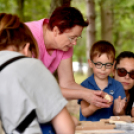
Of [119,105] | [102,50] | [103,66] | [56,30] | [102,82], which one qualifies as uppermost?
[56,30]

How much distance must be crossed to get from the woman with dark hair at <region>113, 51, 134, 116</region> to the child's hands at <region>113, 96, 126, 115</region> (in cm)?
31

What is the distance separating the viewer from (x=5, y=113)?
3.93 ft

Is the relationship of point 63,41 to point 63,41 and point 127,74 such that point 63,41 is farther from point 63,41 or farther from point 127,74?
point 127,74

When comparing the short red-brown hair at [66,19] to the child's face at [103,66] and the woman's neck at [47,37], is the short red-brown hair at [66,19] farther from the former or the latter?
the child's face at [103,66]

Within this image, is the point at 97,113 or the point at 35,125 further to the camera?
the point at 97,113

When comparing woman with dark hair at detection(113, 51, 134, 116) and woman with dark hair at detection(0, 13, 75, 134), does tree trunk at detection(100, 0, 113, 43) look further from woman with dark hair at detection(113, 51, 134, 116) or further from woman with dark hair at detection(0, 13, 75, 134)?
woman with dark hair at detection(0, 13, 75, 134)

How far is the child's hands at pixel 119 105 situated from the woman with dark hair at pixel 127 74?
0.31m

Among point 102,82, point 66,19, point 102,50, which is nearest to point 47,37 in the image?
point 66,19

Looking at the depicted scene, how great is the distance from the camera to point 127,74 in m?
2.90

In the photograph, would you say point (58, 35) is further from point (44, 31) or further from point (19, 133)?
point (19, 133)

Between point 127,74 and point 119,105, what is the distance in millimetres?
546

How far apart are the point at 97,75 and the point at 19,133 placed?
1.70 m

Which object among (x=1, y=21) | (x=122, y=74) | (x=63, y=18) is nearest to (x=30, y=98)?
(x=1, y=21)

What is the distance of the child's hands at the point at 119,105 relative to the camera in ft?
8.11
